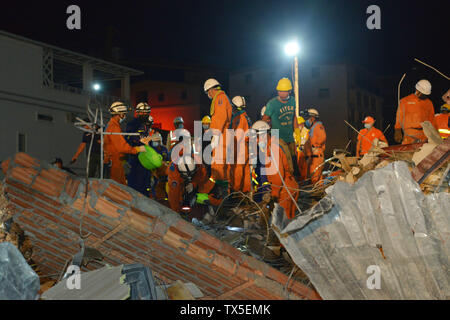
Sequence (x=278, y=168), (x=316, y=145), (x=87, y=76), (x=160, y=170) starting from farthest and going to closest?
1. (x=87, y=76)
2. (x=316, y=145)
3. (x=160, y=170)
4. (x=278, y=168)

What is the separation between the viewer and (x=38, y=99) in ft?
88.7

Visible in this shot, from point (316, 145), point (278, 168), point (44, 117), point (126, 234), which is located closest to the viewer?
point (126, 234)

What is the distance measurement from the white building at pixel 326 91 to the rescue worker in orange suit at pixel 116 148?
1435 inches

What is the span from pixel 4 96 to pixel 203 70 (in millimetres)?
24068

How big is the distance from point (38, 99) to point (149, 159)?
1965 centimetres

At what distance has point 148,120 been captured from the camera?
9969mm

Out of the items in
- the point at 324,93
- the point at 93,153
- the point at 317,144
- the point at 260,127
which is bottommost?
the point at 93,153

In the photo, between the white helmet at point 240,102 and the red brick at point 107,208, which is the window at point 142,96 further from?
the red brick at point 107,208

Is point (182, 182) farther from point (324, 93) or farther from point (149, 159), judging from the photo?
point (324, 93)

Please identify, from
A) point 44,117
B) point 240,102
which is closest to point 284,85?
point 240,102

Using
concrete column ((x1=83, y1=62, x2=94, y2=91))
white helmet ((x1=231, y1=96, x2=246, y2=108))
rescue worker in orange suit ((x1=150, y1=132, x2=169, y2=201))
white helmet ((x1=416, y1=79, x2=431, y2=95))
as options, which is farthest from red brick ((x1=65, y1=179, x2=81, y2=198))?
concrete column ((x1=83, y1=62, x2=94, y2=91))

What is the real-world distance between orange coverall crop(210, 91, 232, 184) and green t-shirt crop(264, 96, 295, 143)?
0.77m

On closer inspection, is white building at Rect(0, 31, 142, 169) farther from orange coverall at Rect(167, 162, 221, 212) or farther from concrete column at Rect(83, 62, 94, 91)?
orange coverall at Rect(167, 162, 221, 212)
